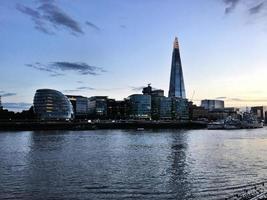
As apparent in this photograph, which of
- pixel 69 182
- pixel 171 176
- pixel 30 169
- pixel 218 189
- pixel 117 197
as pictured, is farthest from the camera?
pixel 30 169

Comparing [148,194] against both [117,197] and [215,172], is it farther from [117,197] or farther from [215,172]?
[215,172]

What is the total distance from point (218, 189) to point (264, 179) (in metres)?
6.77

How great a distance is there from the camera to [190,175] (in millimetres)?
40406

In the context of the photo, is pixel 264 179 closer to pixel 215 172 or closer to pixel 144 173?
pixel 215 172

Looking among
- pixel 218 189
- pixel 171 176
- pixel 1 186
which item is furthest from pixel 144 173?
pixel 1 186

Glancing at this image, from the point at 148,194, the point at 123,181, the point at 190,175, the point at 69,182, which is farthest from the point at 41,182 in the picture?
the point at 190,175

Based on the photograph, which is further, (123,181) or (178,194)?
(123,181)

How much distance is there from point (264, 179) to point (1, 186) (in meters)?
22.2

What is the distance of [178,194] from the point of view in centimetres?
3128

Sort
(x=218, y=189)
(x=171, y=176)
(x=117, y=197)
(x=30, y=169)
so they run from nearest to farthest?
(x=117, y=197) < (x=218, y=189) < (x=171, y=176) < (x=30, y=169)

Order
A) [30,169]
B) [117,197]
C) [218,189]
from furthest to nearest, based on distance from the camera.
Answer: [30,169] < [218,189] < [117,197]

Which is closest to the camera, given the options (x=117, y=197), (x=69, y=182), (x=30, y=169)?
(x=117, y=197)

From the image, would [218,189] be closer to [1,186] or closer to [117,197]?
[117,197]

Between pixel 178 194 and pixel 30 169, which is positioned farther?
pixel 30 169
